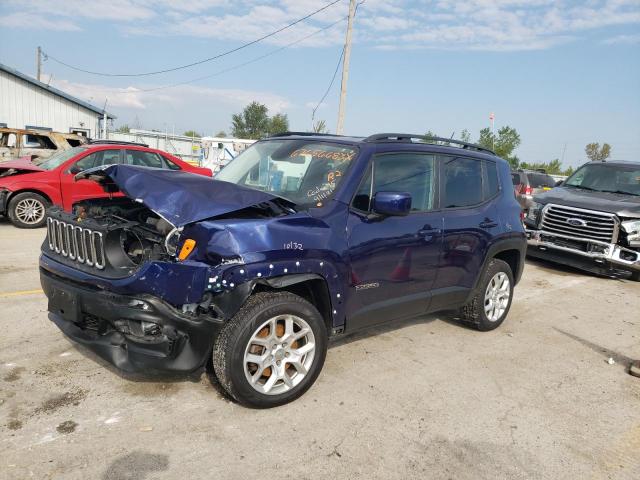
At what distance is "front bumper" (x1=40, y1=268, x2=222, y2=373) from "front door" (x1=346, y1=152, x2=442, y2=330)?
1.18m

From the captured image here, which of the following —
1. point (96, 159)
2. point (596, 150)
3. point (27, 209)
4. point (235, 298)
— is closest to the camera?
point (235, 298)

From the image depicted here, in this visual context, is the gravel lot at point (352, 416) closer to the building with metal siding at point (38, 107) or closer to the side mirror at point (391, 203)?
the side mirror at point (391, 203)

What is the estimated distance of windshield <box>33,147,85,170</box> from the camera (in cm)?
945

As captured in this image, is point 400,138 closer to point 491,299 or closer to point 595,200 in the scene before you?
point 491,299

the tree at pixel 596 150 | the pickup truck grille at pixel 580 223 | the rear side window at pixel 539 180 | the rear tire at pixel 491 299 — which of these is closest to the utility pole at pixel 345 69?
the rear side window at pixel 539 180

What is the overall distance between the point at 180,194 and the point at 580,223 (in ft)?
24.3

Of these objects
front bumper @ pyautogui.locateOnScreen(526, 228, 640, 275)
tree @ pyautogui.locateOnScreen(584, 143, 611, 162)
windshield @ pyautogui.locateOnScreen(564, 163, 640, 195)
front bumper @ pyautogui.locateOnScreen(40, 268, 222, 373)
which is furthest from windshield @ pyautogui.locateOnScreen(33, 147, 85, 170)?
tree @ pyautogui.locateOnScreen(584, 143, 611, 162)

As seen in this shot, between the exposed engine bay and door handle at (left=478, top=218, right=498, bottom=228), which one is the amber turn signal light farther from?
door handle at (left=478, top=218, right=498, bottom=228)

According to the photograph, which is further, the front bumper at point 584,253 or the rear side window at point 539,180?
the rear side window at point 539,180

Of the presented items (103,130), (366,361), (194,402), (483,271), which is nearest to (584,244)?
(483,271)

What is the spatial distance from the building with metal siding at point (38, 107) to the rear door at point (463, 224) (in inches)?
923

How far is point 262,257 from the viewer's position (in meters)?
3.06

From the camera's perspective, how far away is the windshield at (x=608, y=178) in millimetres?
8930

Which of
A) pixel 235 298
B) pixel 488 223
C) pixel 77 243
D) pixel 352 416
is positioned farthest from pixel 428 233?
pixel 77 243
